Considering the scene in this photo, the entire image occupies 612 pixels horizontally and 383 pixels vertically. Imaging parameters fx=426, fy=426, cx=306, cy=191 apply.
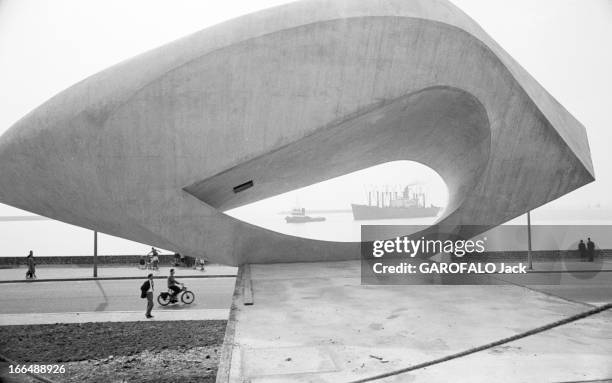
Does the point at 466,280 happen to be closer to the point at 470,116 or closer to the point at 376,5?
the point at 470,116

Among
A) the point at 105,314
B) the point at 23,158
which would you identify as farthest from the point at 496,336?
the point at 105,314

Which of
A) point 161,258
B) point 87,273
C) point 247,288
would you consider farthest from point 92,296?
point 161,258

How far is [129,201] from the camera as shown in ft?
30.3

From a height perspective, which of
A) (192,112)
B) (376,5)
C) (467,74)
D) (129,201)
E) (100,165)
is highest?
(376,5)

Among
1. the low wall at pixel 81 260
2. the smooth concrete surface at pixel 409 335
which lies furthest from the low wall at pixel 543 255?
the smooth concrete surface at pixel 409 335

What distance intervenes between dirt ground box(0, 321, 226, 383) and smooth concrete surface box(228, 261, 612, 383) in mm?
2940

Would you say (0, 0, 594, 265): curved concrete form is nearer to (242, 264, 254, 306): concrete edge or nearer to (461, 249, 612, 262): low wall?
(242, 264, 254, 306): concrete edge

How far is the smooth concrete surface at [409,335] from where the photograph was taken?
360cm

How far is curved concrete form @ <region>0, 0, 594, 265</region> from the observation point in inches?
343

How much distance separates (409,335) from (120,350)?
7207mm

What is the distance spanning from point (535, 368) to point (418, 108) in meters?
7.67

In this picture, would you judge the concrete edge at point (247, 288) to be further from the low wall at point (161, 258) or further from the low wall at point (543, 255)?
the low wall at point (543, 255)

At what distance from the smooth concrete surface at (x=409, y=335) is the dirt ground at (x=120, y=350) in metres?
2.94

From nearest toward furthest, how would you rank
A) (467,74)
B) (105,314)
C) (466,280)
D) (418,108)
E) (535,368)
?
(535,368) → (466,280) → (467,74) → (418,108) → (105,314)
